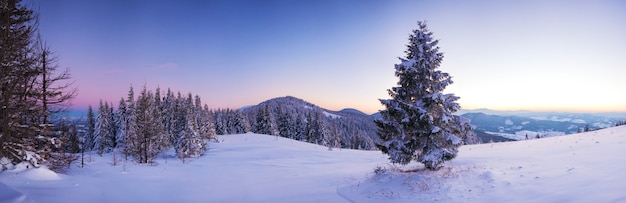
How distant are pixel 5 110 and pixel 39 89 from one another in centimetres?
252

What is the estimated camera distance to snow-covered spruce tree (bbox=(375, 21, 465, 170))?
11.7 metres

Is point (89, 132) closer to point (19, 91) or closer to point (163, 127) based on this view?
point (163, 127)

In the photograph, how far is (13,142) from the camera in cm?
945

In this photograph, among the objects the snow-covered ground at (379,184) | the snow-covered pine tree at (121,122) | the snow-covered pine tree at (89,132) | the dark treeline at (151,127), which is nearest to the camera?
the snow-covered ground at (379,184)

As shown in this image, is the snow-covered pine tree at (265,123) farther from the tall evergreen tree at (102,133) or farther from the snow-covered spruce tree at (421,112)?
the snow-covered spruce tree at (421,112)

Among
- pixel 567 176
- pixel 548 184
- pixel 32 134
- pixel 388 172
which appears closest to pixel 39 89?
pixel 32 134

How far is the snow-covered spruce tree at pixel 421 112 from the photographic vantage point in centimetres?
1172

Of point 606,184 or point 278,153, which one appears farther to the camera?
point 278,153

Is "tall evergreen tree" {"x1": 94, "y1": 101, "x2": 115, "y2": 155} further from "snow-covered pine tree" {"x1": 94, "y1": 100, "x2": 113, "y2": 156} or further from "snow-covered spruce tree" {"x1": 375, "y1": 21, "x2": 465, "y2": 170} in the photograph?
"snow-covered spruce tree" {"x1": 375, "y1": 21, "x2": 465, "y2": 170}

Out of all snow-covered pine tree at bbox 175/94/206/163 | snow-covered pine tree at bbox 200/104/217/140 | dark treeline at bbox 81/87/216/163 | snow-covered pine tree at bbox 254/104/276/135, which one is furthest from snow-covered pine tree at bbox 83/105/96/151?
snow-covered pine tree at bbox 175/94/206/163

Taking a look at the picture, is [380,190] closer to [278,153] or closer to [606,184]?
[606,184]

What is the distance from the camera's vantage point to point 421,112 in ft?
38.1

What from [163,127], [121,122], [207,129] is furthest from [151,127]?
[121,122]

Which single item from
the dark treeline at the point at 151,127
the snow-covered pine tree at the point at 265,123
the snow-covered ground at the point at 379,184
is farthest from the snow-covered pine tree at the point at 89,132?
the snow-covered ground at the point at 379,184
